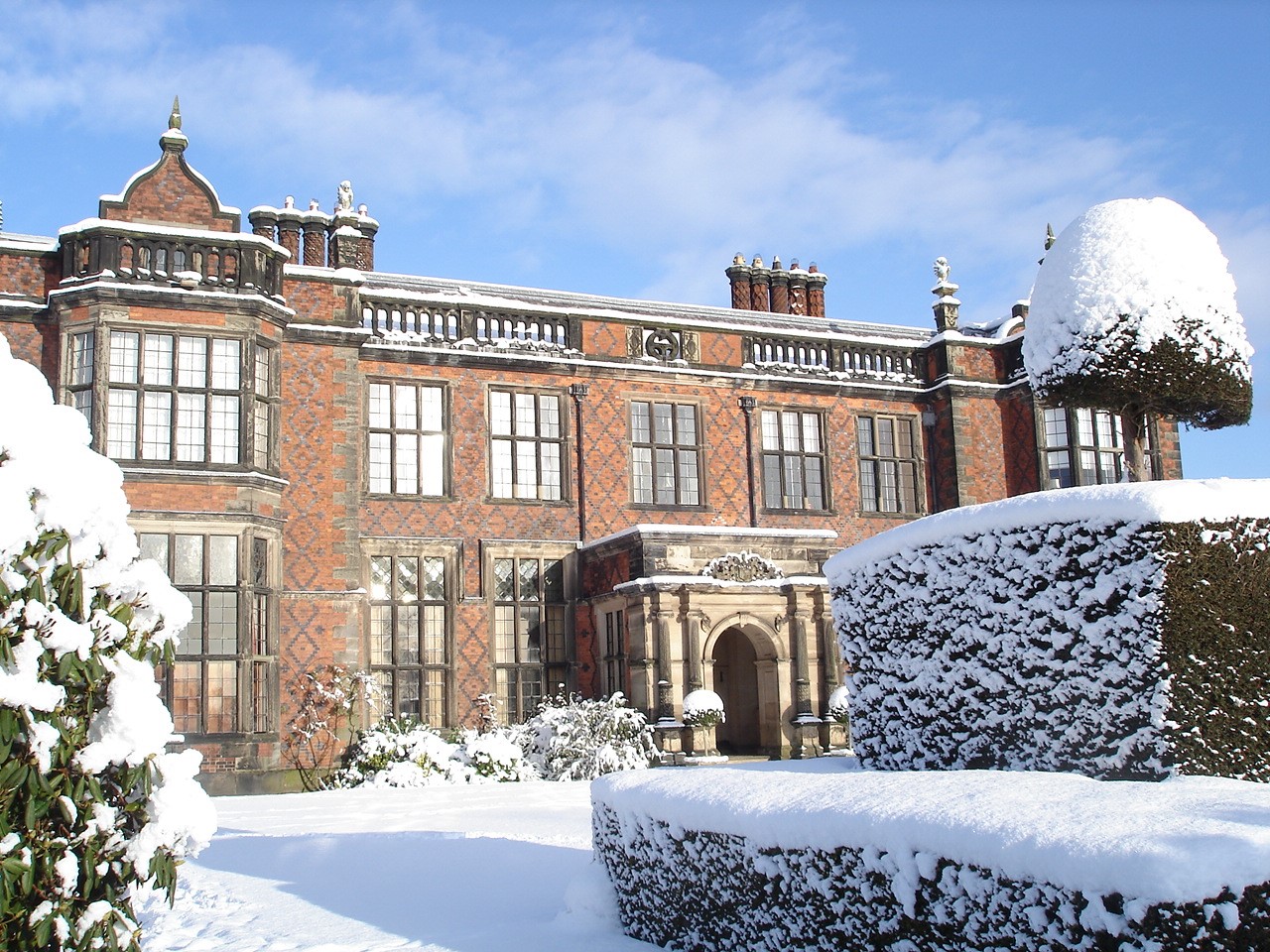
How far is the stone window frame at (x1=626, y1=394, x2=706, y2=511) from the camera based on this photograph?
66.7 feet

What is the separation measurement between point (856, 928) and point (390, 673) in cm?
1409

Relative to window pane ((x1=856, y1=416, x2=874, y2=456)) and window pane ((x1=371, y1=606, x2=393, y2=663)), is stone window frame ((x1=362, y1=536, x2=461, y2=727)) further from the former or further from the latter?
window pane ((x1=856, y1=416, x2=874, y2=456))

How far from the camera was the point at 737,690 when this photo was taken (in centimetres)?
2150

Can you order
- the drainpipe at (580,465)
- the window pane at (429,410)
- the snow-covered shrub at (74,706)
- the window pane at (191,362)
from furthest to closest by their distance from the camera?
the drainpipe at (580,465)
the window pane at (429,410)
the window pane at (191,362)
the snow-covered shrub at (74,706)

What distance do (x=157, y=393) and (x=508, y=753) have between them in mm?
6618

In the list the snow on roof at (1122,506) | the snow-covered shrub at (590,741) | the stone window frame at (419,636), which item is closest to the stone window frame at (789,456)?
the snow-covered shrub at (590,741)

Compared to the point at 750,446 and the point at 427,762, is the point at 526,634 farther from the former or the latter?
the point at 750,446

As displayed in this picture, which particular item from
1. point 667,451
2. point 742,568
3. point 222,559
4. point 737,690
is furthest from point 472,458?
point 737,690

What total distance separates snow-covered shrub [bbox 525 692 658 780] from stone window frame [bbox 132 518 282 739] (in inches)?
143

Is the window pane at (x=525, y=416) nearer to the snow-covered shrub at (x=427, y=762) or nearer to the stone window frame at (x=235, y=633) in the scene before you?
the stone window frame at (x=235, y=633)

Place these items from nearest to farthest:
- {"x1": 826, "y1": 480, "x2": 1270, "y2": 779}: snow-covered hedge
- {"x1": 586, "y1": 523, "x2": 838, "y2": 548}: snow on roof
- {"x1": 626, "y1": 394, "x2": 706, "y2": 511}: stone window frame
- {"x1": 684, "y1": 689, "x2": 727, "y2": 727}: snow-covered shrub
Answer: {"x1": 826, "y1": 480, "x2": 1270, "y2": 779}: snow-covered hedge, {"x1": 684, "y1": 689, "x2": 727, "y2": 727}: snow-covered shrub, {"x1": 586, "y1": 523, "x2": 838, "y2": 548}: snow on roof, {"x1": 626, "y1": 394, "x2": 706, "y2": 511}: stone window frame

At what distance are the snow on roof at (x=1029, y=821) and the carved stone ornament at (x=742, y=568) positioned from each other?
37.7 feet

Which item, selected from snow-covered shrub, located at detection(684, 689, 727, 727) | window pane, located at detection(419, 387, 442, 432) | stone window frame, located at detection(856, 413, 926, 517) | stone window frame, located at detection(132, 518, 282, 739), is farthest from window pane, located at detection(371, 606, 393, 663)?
stone window frame, located at detection(856, 413, 926, 517)

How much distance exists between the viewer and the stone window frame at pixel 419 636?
18.3 m
